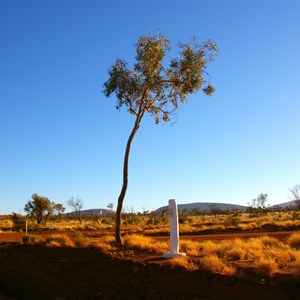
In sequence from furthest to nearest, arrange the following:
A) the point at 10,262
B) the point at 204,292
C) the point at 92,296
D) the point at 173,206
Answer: the point at 10,262 < the point at 173,206 < the point at 92,296 < the point at 204,292

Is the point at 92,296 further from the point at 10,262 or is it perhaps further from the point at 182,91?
the point at 182,91

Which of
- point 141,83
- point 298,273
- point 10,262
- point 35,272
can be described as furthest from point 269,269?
point 141,83

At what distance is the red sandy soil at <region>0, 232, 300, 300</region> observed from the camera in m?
10.6

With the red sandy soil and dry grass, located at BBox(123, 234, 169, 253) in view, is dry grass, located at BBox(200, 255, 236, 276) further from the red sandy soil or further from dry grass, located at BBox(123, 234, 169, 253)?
dry grass, located at BBox(123, 234, 169, 253)

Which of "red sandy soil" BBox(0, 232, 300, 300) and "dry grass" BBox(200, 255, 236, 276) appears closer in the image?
"red sandy soil" BBox(0, 232, 300, 300)

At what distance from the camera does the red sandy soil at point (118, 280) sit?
10.6 metres

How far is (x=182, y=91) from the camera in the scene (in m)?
21.8

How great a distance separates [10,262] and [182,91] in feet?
36.7

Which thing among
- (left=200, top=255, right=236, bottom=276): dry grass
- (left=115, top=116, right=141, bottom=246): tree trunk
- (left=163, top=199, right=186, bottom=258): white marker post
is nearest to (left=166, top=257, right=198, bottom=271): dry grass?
(left=200, top=255, right=236, bottom=276): dry grass

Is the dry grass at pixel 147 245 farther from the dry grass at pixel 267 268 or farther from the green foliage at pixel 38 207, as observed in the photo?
the green foliage at pixel 38 207

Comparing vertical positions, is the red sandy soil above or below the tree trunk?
below

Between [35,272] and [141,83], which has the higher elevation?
[141,83]

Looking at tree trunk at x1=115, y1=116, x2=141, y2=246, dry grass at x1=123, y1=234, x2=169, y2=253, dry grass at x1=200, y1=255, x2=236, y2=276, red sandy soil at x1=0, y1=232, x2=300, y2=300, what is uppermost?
tree trunk at x1=115, y1=116, x2=141, y2=246

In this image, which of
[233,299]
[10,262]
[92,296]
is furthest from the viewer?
[10,262]
